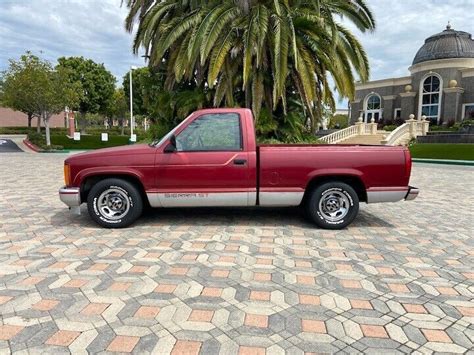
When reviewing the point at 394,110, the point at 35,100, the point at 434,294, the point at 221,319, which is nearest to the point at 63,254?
the point at 221,319

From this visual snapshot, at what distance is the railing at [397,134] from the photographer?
A: 29.5 m

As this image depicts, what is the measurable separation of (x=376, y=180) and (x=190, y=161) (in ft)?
9.82

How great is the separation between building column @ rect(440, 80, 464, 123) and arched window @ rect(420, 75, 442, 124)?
0.90 m

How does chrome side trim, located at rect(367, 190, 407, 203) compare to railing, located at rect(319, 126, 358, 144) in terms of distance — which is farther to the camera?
railing, located at rect(319, 126, 358, 144)

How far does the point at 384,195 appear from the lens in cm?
554

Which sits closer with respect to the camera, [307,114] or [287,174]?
[287,174]

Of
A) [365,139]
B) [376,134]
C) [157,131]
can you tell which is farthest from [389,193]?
[376,134]

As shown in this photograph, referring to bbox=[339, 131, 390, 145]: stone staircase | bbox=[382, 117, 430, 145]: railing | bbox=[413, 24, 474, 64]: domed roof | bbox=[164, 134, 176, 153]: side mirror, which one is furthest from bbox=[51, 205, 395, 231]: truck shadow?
bbox=[413, 24, 474, 64]: domed roof

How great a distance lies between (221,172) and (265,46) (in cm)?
886

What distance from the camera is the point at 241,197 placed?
551 cm

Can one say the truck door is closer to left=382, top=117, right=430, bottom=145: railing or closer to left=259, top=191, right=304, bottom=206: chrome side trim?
left=259, top=191, right=304, bottom=206: chrome side trim

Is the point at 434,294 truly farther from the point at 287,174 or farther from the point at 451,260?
the point at 287,174

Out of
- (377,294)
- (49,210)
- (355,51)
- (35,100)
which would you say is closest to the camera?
(377,294)

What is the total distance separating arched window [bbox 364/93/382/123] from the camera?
157ft
